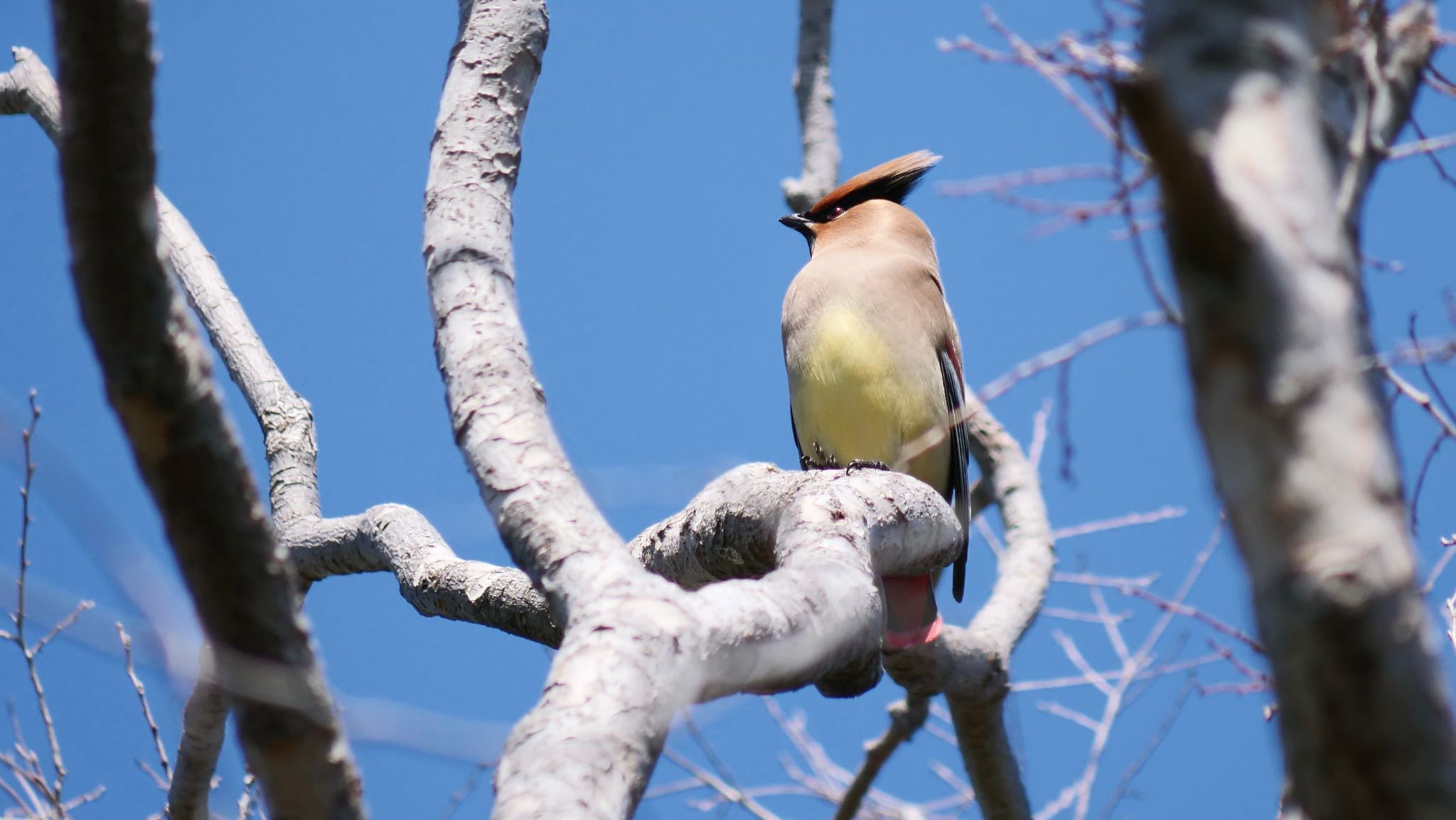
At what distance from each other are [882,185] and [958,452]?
55.7 inches

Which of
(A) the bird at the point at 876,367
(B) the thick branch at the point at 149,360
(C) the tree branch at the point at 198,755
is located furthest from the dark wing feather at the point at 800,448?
(B) the thick branch at the point at 149,360

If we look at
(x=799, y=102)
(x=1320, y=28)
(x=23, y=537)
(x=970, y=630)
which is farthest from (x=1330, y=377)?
(x=799, y=102)

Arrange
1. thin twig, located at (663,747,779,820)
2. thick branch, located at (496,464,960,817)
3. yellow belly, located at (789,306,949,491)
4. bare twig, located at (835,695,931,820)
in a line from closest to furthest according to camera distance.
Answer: thick branch, located at (496,464,960,817) → bare twig, located at (835,695,931,820) → yellow belly, located at (789,306,949,491) → thin twig, located at (663,747,779,820)

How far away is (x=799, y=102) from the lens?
4750 millimetres

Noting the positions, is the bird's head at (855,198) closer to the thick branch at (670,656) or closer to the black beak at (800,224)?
the black beak at (800,224)

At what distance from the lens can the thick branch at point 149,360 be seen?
96 cm

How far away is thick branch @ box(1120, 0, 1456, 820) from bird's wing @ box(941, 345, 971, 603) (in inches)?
143

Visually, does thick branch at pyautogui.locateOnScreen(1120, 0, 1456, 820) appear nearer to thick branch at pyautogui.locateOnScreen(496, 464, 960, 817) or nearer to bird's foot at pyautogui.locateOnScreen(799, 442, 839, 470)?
thick branch at pyautogui.locateOnScreen(496, 464, 960, 817)

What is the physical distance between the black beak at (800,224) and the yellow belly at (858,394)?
0.89 metres

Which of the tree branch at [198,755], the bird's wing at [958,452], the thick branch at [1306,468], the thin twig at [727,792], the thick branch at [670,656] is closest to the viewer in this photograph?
the thick branch at [1306,468]

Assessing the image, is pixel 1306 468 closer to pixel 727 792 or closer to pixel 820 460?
pixel 820 460

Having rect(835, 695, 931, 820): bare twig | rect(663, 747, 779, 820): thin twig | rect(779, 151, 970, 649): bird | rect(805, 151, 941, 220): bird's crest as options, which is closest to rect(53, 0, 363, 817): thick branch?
rect(835, 695, 931, 820): bare twig

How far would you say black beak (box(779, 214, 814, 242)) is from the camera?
5.34 meters

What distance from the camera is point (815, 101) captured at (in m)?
4.72
